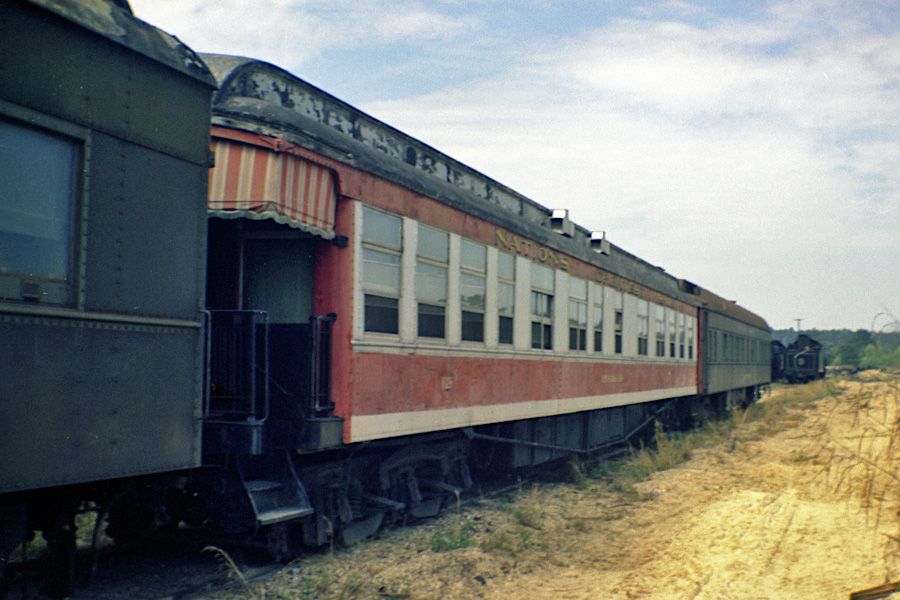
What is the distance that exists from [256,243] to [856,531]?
210 inches

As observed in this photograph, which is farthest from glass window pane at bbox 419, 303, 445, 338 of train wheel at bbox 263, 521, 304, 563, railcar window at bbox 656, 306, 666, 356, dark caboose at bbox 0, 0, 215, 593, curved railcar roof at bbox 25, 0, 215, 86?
railcar window at bbox 656, 306, 666, 356

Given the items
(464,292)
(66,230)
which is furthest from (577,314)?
(66,230)

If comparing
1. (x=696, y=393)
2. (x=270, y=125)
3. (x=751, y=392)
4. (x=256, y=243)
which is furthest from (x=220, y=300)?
(x=751, y=392)

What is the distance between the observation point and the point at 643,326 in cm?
1264

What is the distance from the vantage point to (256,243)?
579 centimetres

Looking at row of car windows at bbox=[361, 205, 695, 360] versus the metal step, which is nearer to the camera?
the metal step

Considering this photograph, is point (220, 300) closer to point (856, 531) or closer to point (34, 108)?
point (34, 108)

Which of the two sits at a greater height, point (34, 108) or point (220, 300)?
point (34, 108)

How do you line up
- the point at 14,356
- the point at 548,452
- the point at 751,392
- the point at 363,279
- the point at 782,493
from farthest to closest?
the point at 751,392 < the point at 548,452 < the point at 782,493 < the point at 363,279 < the point at 14,356

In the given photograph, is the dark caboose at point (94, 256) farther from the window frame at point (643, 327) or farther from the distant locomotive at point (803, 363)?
the distant locomotive at point (803, 363)

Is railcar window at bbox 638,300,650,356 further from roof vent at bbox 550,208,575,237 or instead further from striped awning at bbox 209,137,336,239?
striped awning at bbox 209,137,336,239

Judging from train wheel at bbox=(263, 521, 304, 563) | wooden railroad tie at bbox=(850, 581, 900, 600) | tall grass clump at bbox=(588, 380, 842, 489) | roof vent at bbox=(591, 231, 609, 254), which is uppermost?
roof vent at bbox=(591, 231, 609, 254)

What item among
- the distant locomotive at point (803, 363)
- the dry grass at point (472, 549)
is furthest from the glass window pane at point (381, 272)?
the distant locomotive at point (803, 363)

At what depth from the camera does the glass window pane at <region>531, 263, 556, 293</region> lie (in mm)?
8461
